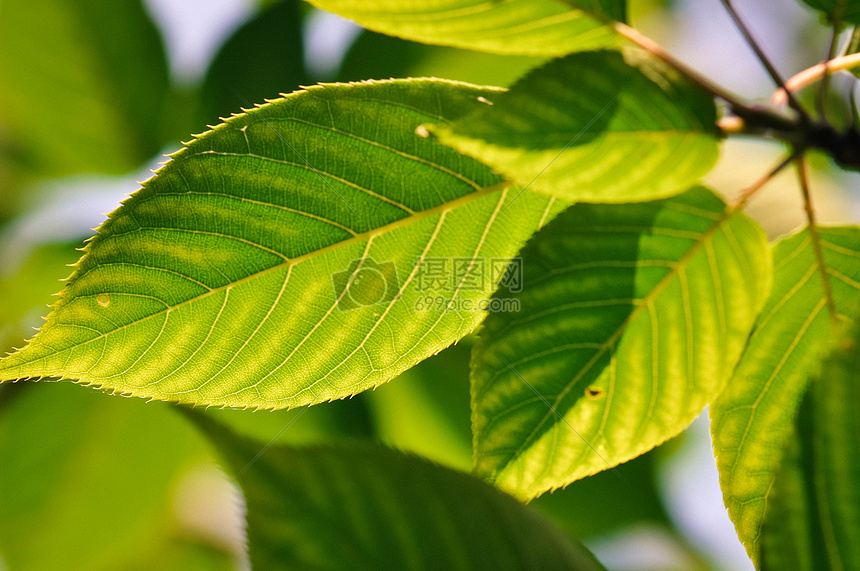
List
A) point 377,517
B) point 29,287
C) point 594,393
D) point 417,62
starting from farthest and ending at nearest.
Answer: point 29,287
point 417,62
point 594,393
point 377,517

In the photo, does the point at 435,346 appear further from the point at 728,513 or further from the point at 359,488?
the point at 728,513

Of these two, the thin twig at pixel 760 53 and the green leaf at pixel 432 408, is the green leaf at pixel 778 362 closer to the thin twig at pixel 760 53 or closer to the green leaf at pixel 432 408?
the thin twig at pixel 760 53

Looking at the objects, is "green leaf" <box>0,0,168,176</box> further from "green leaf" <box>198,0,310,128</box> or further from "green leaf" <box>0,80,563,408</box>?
"green leaf" <box>0,80,563,408</box>

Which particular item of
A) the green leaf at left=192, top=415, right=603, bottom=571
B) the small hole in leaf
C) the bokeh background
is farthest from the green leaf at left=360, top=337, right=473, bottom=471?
the green leaf at left=192, top=415, right=603, bottom=571

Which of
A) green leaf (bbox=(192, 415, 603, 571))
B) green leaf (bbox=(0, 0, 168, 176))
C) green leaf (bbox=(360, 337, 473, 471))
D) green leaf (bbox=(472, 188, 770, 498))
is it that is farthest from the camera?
green leaf (bbox=(360, 337, 473, 471))

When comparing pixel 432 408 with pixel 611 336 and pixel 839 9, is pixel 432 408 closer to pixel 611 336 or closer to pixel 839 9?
pixel 611 336

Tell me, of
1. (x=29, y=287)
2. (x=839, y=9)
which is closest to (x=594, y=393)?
(x=839, y=9)

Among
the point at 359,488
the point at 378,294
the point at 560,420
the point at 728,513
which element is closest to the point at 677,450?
the point at 728,513

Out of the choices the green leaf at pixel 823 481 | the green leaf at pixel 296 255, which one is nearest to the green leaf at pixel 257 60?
the green leaf at pixel 296 255
